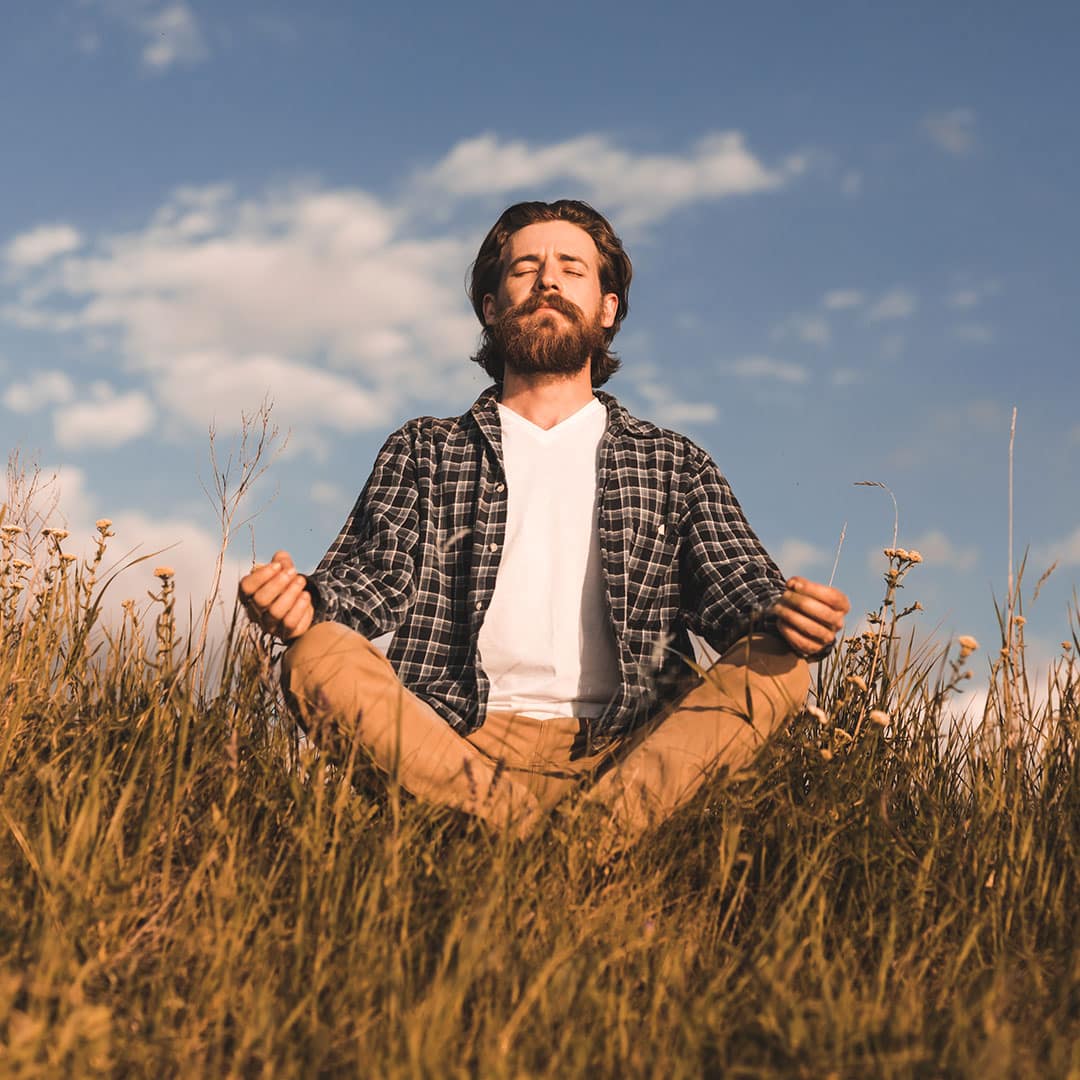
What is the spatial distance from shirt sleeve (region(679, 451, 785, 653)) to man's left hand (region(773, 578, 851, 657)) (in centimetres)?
12

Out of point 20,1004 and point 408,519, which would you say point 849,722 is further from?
point 20,1004

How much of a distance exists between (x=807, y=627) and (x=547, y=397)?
1.69 metres

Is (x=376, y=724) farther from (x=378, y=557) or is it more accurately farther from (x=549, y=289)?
(x=549, y=289)

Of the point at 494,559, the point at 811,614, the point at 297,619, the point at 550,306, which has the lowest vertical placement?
the point at 297,619

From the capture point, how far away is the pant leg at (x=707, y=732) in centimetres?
314

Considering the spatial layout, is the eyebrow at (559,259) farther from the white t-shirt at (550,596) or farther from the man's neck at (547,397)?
the white t-shirt at (550,596)

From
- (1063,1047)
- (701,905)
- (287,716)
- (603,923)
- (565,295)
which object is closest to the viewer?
(1063,1047)

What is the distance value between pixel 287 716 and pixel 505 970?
4.47ft

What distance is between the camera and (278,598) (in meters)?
3.32

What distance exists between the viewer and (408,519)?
421cm

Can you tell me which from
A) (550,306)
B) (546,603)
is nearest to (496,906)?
(546,603)

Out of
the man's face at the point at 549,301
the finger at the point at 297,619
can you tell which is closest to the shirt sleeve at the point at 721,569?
the man's face at the point at 549,301

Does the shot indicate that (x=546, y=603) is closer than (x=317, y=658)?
No

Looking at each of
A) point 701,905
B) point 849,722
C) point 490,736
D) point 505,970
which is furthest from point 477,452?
point 505,970
